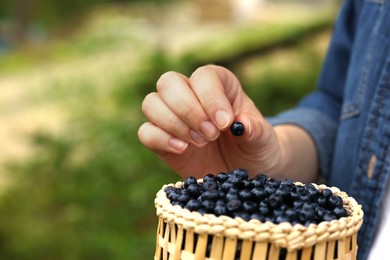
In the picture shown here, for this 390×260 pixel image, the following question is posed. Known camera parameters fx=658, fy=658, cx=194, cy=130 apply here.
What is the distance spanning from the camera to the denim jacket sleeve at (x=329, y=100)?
1472mm

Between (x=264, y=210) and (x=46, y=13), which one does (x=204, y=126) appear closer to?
(x=264, y=210)

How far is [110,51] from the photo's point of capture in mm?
9453

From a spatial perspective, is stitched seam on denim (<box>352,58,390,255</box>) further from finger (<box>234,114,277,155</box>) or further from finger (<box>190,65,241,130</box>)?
finger (<box>190,65,241,130</box>)

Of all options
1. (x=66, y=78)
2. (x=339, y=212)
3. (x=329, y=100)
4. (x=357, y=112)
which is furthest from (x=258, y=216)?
(x=66, y=78)

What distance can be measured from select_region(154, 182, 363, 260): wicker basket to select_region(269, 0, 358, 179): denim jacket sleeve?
624 mm

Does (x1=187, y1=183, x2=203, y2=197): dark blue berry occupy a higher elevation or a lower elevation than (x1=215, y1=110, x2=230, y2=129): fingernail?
lower

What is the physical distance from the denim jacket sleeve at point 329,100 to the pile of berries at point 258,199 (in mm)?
541

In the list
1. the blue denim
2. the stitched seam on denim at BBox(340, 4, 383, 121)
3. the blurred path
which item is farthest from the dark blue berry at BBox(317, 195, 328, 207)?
the blurred path

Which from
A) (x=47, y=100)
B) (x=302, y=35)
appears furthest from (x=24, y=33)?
(x=302, y=35)

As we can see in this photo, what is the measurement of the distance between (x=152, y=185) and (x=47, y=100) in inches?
152

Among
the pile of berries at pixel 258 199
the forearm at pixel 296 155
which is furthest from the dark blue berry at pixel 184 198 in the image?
the forearm at pixel 296 155

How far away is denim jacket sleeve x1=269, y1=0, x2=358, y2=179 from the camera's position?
57.9 inches

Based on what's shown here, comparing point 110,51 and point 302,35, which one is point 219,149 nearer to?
point 302,35

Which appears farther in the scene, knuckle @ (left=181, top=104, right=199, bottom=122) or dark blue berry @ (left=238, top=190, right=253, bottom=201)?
knuckle @ (left=181, top=104, right=199, bottom=122)
